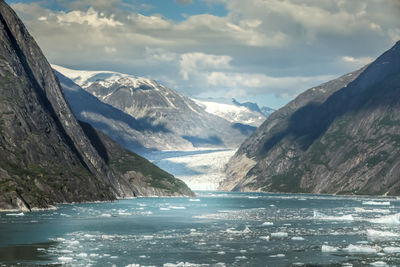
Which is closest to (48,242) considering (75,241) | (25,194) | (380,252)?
(75,241)

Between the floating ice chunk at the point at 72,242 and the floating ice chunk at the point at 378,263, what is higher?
the floating ice chunk at the point at 378,263

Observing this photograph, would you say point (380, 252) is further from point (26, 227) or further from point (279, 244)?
point (26, 227)

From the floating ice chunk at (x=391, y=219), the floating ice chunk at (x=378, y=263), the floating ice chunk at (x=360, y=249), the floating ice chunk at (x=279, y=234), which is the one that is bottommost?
the floating ice chunk at (x=391, y=219)

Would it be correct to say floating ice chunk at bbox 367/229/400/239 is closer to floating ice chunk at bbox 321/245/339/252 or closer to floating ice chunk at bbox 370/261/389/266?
floating ice chunk at bbox 321/245/339/252

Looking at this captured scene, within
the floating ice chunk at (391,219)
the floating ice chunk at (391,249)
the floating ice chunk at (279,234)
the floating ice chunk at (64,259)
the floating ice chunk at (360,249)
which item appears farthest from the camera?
the floating ice chunk at (391,219)

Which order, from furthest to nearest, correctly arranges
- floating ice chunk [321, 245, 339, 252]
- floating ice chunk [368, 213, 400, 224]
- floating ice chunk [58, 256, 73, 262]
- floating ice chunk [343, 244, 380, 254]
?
Result: floating ice chunk [368, 213, 400, 224] → floating ice chunk [321, 245, 339, 252] → floating ice chunk [343, 244, 380, 254] → floating ice chunk [58, 256, 73, 262]

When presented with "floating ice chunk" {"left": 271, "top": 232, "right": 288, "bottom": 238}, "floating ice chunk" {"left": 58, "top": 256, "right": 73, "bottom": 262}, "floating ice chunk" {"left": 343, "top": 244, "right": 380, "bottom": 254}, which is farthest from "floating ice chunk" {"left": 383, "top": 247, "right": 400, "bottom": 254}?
"floating ice chunk" {"left": 58, "top": 256, "right": 73, "bottom": 262}

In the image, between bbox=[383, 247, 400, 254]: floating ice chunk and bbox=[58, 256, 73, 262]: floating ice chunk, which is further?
bbox=[383, 247, 400, 254]: floating ice chunk

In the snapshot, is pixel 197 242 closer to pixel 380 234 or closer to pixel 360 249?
pixel 360 249

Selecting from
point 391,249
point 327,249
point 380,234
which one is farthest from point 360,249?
point 380,234

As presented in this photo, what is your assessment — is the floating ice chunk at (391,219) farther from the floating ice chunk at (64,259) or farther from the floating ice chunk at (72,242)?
the floating ice chunk at (64,259)

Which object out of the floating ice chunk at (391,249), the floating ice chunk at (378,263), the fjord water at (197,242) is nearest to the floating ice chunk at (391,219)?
the fjord water at (197,242)

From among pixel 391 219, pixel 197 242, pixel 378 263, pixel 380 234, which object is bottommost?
pixel 391 219

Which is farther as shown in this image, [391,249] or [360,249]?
[360,249]
